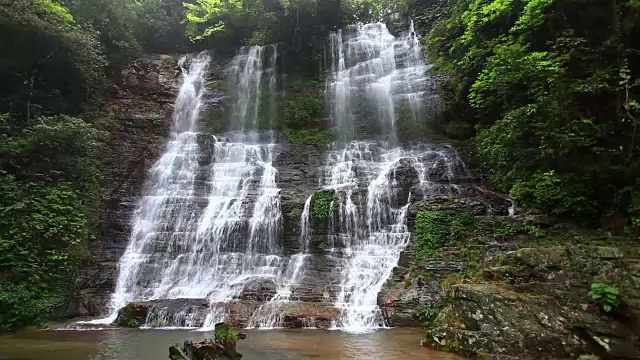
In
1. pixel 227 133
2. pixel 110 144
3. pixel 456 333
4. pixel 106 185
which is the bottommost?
pixel 456 333

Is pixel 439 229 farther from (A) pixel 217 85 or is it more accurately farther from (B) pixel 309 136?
(A) pixel 217 85

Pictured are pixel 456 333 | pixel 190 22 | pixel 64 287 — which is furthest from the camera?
pixel 190 22

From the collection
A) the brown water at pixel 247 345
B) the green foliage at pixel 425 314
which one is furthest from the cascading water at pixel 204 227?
the green foliage at pixel 425 314

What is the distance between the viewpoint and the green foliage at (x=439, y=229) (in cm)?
1232

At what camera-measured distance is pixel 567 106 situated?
1116 cm

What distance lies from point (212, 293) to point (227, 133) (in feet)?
35.9

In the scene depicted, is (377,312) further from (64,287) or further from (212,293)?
(64,287)

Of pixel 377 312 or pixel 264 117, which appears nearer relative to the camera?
pixel 377 312

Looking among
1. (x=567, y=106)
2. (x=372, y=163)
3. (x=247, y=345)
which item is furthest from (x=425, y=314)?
(x=372, y=163)

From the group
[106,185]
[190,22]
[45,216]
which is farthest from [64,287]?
[190,22]

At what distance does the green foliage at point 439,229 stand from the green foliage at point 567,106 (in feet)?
5.78

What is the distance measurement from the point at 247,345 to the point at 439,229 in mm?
7094

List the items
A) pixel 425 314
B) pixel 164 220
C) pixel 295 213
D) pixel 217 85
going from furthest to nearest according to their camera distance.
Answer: pixel 217 85 → pixel 164 220 → pixel 295 213 → pixel 425 314

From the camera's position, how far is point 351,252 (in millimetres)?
13477
